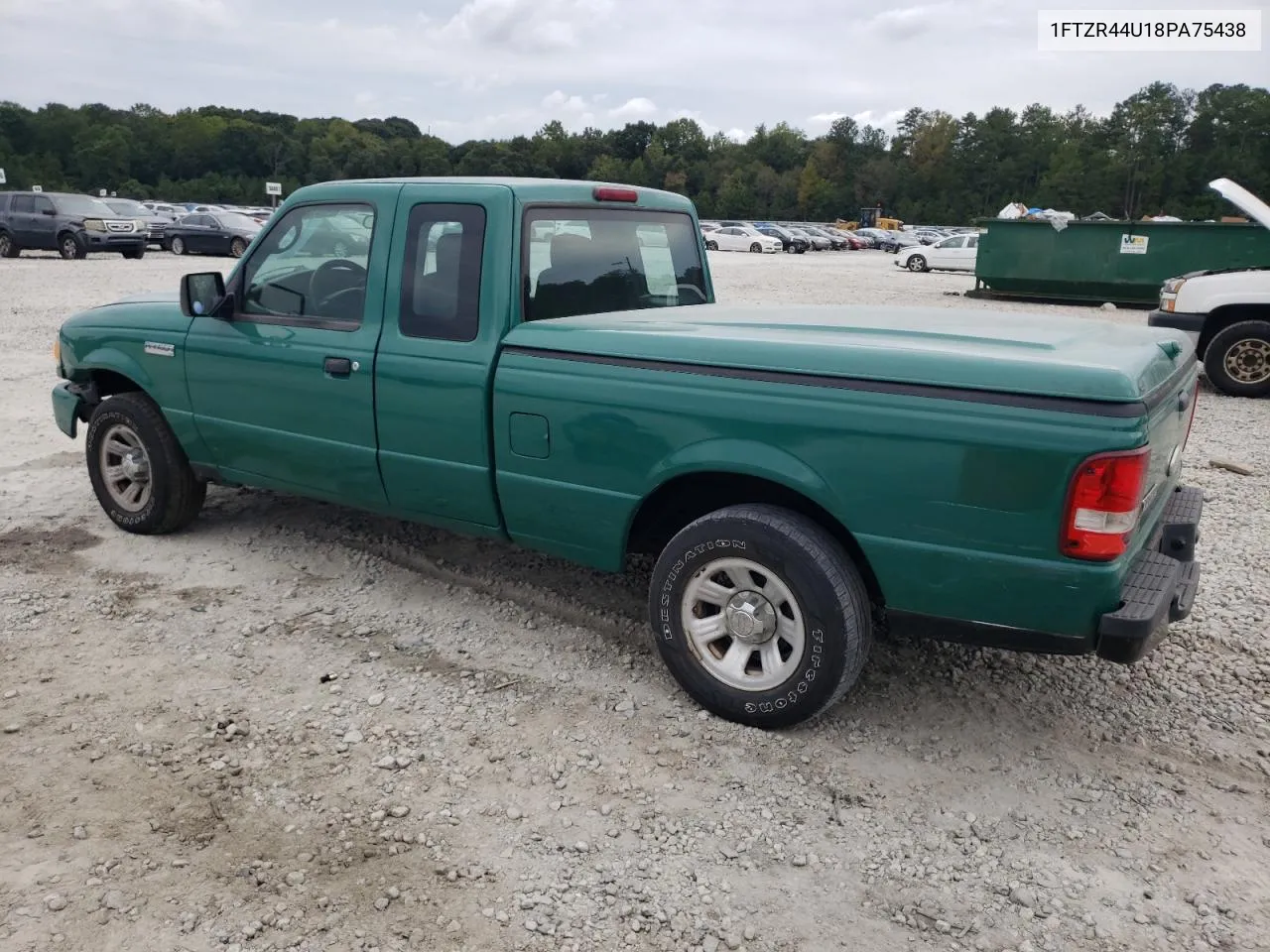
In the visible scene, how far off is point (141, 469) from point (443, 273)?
2306 millimetres

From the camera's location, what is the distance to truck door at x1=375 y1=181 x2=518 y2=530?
391 cm

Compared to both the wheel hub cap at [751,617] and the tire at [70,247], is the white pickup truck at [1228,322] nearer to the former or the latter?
the wheel hub cap at [751,617]

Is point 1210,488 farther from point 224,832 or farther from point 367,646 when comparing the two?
point 224,832

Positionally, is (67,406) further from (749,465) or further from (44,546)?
(749,465)

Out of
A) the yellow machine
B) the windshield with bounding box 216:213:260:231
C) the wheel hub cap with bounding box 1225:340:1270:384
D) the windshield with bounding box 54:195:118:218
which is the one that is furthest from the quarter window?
the yellow machine

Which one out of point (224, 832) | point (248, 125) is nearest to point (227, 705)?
point (224, 832)

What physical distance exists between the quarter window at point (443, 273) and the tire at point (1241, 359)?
8939 millimetres

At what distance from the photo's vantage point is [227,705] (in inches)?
143

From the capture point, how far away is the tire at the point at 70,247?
24.0 m

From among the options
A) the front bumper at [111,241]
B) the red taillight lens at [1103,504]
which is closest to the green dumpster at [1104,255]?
the red taillight lens at [1103,504]

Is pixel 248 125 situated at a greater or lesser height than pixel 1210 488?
greater

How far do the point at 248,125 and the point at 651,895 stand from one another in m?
133

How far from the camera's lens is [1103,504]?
9.10 feet

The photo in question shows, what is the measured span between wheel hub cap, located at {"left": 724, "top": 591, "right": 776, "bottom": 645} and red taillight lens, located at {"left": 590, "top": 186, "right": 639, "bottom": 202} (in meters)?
2.01
